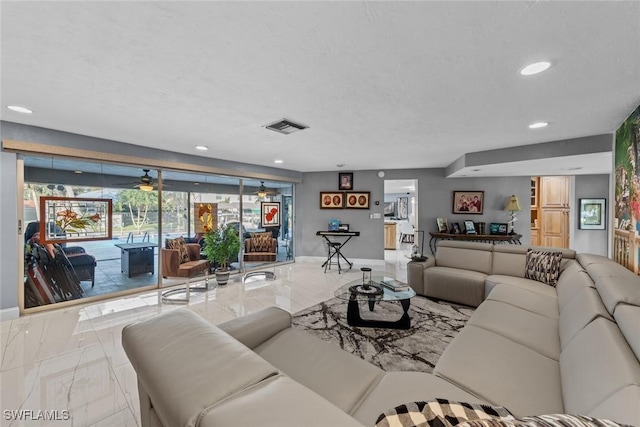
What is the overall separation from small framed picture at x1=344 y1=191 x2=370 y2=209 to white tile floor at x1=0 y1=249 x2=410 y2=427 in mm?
2653

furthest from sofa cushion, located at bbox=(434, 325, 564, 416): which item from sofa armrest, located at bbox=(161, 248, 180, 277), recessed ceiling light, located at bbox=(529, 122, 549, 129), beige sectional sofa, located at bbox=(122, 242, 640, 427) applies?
sofa armrest, located at bbox=(161, 248, 180, 277)

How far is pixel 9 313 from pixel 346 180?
5861 millimetres

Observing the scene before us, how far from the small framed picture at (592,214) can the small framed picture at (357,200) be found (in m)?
4.50

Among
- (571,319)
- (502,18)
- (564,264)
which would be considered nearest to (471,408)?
(571,319)

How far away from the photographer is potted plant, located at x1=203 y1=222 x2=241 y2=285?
13.7 feet

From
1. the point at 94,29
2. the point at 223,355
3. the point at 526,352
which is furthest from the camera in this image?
the point at 526,352

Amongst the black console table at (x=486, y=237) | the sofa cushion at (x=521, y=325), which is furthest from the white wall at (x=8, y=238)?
the black console table at (x=486, y=237)

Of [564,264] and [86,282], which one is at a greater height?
[564,264]

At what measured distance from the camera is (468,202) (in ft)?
18.5

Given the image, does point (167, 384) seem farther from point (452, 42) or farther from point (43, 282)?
point (43, 282)

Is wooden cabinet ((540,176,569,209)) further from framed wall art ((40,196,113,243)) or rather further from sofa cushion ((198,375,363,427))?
framed wall art ((40,196,113,243))

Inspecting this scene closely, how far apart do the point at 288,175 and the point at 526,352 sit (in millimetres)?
5372

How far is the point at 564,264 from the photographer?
2943mm

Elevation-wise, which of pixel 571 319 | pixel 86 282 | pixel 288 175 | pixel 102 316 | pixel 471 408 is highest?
pixel 288 175
